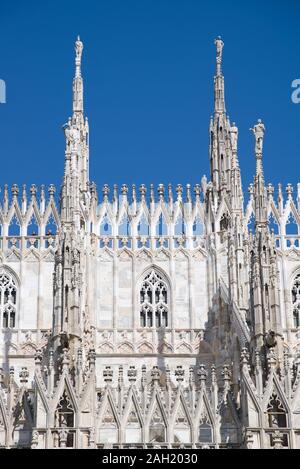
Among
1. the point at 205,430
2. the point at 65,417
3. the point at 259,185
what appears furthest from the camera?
the point at 259,185

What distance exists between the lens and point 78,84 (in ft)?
142

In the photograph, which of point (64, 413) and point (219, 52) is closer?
point (64, 413)

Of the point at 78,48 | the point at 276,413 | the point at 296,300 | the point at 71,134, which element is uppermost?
the point at 78,48

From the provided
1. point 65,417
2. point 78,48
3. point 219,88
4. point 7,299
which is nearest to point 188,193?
point 219,88

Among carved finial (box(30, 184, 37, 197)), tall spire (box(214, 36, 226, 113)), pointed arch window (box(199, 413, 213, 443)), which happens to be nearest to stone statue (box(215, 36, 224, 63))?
tall spire (box(214, 36, 226, 113))

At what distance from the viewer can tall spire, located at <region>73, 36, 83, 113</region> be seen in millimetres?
42781

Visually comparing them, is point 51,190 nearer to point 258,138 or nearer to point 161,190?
point 161,190

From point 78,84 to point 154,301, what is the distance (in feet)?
27.8

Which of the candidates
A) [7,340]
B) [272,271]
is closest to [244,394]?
[272,271]

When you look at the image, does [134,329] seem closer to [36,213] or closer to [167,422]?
[36,213]

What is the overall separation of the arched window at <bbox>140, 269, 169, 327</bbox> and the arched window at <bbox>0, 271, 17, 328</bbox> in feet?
14.3

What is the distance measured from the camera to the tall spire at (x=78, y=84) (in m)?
42.8

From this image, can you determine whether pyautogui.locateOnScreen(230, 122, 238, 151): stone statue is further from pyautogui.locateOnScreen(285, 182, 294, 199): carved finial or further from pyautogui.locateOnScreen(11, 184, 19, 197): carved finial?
pyautogui.locateOnScreen(11, 184, 19, 197): carved finial

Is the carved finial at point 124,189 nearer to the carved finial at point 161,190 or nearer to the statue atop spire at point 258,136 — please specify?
the carved finial at point 161,190
